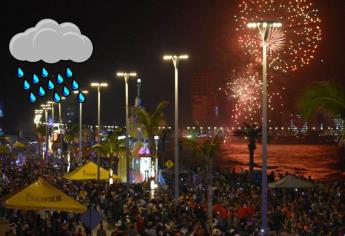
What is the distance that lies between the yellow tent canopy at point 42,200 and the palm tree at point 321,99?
549 cm

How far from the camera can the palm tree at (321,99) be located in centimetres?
1434

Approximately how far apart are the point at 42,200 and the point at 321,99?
6.68 meters

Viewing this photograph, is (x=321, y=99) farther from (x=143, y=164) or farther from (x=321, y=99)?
(x=143, y=164)

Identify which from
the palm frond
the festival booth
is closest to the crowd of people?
the palm frond

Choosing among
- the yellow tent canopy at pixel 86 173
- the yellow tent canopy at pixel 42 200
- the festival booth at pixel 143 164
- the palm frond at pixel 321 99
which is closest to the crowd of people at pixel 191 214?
the yellow tent canopy at pixel 86 173

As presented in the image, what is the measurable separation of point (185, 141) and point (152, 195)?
11.9 ft

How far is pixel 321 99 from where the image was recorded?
14.4 meters

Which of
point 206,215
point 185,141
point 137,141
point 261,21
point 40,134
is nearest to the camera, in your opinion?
point 261,21

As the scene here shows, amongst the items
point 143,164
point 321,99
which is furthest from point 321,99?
point 143,164

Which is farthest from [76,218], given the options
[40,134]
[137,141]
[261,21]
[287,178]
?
[40,134]

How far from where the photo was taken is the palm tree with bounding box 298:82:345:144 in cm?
1434

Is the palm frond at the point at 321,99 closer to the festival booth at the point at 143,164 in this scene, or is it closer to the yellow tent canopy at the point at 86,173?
the yellow tent canopy at the point at 86,173

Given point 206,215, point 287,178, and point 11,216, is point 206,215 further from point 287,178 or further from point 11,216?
point 11,216

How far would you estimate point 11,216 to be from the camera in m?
24.4
